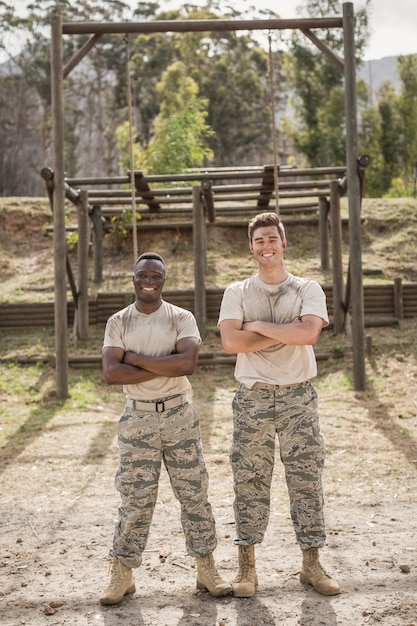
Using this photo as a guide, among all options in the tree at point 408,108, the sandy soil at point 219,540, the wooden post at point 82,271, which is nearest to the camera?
the sandy soil at point 219,540

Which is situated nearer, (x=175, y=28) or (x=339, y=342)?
(x=175, y=28)

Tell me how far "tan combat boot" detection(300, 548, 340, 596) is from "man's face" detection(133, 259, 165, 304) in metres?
1.41

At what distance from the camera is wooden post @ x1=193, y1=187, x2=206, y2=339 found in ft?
34.3

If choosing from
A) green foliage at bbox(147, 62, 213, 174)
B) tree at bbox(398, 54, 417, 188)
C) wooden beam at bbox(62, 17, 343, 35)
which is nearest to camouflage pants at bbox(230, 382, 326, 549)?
wooden beam at bbox(62, 17, 343, 35)

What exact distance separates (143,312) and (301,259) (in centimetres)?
1069

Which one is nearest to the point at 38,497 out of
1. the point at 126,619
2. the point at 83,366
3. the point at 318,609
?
the point at 126,619

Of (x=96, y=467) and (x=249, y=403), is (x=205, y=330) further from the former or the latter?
(x=249, y=403)

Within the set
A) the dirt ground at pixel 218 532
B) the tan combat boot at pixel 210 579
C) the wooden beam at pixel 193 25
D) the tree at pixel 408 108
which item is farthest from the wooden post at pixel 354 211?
the tree at pixel 408 108

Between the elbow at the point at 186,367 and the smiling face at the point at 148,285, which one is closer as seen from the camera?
the elbow at the point at 186,367

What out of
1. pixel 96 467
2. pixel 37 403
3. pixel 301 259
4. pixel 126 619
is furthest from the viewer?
pixel 301 259

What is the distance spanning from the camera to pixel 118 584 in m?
3.36

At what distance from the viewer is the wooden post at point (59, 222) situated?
8.45m

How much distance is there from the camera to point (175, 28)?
27.5 ft

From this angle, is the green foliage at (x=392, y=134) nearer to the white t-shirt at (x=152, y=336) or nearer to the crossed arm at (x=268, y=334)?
the crossed arm at (x=268, y=334)
